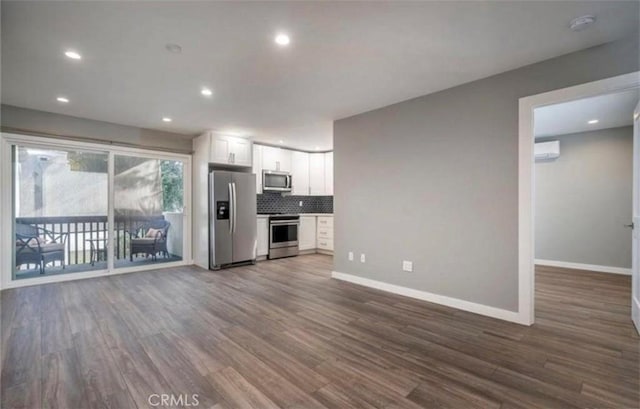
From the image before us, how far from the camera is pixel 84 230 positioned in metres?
4.62

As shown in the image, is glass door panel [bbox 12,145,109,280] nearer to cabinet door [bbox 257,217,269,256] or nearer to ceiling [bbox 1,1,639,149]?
ceiling [bbox 1,1,639,149]

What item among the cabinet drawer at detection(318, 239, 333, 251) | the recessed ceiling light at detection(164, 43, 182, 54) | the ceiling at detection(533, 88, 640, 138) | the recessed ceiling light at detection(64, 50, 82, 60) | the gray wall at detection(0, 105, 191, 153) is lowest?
the cabinet drawer at detection(318, 239, 333, 251)

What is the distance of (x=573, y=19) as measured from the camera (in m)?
2.10

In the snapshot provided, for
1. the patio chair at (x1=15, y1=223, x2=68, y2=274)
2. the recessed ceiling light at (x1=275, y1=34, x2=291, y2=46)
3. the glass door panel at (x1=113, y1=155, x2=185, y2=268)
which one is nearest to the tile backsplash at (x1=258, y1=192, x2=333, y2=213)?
the glass door panel at (x1=113, y1=155, x2=185, y2=268)

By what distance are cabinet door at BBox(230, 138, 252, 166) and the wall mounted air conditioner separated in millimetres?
5658

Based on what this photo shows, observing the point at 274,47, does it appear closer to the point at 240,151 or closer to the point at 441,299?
the point at 441,299

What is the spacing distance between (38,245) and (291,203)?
4544 mm

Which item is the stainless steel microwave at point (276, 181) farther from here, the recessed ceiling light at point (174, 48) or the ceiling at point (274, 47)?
the recessed ceiling light at point (174, 48)

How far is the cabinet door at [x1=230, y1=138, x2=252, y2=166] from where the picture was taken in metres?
5.59

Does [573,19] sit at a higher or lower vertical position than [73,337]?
higher

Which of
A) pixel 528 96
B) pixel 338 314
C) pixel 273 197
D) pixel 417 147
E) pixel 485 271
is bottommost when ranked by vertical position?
pixel 338 314

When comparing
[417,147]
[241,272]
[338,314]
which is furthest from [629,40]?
[241,272]

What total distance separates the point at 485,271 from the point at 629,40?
91.1 inches

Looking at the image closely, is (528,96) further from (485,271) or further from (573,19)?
(485,271)
